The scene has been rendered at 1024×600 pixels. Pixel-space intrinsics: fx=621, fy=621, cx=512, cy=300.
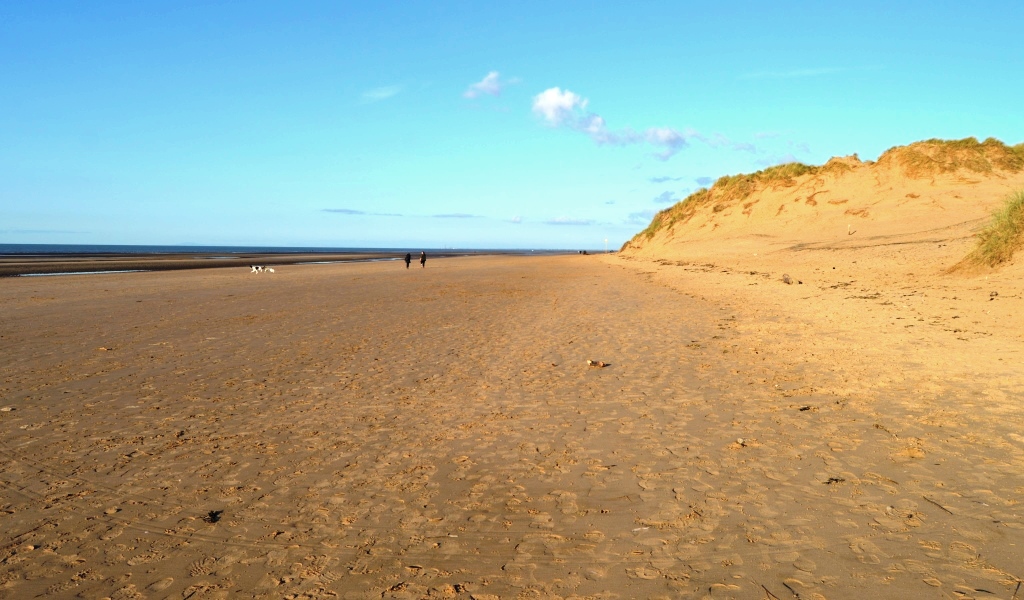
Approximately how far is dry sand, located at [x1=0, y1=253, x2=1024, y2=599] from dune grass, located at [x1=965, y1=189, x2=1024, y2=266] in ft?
26.0

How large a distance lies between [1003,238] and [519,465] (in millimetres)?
19631

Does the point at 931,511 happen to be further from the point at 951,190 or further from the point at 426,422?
the point at 951,190

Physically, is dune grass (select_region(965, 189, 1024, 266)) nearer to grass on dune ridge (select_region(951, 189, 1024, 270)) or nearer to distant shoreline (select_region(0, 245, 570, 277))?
grass on dune ridge (select_region(951, 189, 1024, 270))

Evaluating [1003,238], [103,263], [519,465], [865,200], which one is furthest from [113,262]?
[1003,238]

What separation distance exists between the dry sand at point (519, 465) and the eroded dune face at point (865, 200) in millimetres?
26444

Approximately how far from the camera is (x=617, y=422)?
732 cm

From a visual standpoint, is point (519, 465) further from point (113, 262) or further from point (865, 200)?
point (113, 262)

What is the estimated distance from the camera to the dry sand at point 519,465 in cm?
409

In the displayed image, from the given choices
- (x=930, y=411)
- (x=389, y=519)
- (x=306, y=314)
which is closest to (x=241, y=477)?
(x=389, y=519)

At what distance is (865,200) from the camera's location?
1631 inches

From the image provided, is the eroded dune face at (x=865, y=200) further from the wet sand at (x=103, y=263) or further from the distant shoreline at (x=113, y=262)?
the wet sand at (x=103, y=263)

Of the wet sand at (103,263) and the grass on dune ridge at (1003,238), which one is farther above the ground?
the grass on dune ridge at (1003,238)

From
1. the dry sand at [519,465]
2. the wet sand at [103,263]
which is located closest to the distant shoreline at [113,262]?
the wet sand at [103,263]

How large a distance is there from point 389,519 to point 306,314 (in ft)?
44.6
